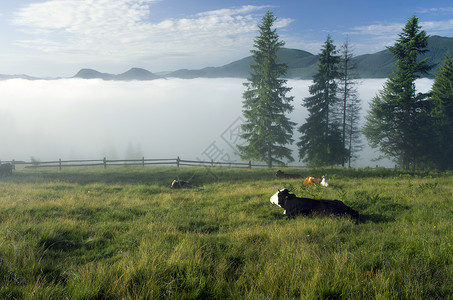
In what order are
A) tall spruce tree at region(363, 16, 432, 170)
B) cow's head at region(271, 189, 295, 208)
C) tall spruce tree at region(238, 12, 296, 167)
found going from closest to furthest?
1. cow's head at region(271, 189, 295, 208)
2. tall spruce tree at region(363, 16, 432, 170)
3. tall spruce tree at region(238, 12, 296, 167)

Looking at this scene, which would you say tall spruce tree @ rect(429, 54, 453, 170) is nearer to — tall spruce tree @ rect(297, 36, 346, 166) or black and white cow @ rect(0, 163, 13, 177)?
tall spruce tree @ rect(297, 36, 346, 166)

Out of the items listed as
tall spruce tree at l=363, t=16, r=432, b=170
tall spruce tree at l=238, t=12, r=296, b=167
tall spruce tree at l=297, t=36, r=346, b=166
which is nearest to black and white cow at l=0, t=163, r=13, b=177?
tall spruce tree at l=238, t=12, r=296, b=167

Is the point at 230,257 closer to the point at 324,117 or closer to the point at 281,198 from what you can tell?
the point at 281,198

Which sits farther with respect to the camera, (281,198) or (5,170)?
(5,170)

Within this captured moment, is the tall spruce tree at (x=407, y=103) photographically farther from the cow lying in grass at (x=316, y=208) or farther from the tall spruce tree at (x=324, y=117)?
the cow lying in grass at (x=316, y=208)

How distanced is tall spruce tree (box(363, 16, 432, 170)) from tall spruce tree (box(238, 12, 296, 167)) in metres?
10.3

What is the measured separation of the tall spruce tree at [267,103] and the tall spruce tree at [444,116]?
16.6m

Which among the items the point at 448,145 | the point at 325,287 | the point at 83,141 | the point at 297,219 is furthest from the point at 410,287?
the point at 83,141

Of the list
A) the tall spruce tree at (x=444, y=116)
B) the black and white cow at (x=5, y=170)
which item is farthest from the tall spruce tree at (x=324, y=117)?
the black and white cow at (x=5, y=170)

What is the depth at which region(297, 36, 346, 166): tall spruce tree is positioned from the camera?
2961 cm

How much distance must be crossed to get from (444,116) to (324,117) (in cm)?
1361

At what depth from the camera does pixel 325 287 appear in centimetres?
313

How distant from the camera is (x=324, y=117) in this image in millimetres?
30609

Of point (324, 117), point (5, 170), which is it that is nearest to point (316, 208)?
point (324, 117)
